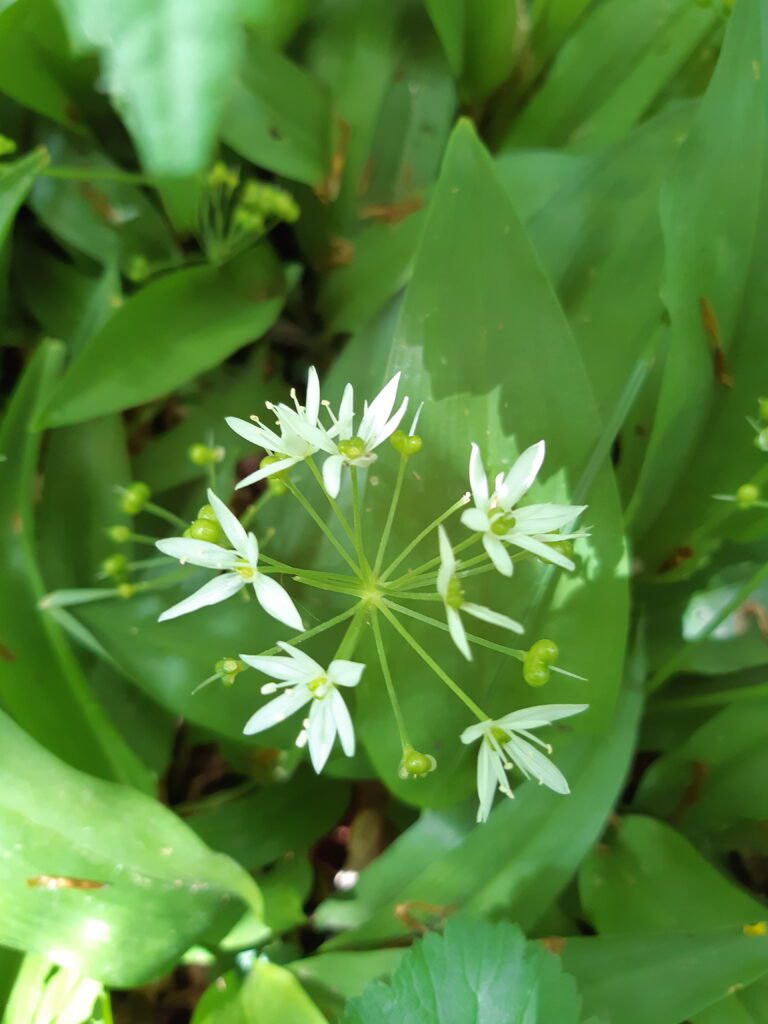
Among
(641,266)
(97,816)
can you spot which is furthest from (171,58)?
(97,816)

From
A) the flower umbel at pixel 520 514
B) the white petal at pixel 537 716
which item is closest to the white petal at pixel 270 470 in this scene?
the flower umbel at pixel 520 514

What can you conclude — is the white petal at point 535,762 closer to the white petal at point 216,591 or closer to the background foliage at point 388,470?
the background foliage at point 388,470

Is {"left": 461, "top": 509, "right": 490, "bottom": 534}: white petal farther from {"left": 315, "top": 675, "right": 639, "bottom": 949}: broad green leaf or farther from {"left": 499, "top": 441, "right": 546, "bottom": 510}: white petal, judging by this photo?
{"left": 315, "top": 675, "right": 639, "bottom": 949}: broad green leaf

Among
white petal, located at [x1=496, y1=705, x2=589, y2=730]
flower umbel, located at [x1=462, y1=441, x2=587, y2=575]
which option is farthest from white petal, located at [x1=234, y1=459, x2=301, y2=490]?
white petal, located at [x1=496, y1=705, x2=589, y2=730]

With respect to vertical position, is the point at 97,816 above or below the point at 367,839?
above

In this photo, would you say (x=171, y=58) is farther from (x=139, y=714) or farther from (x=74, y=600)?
(x=139, y=714)
